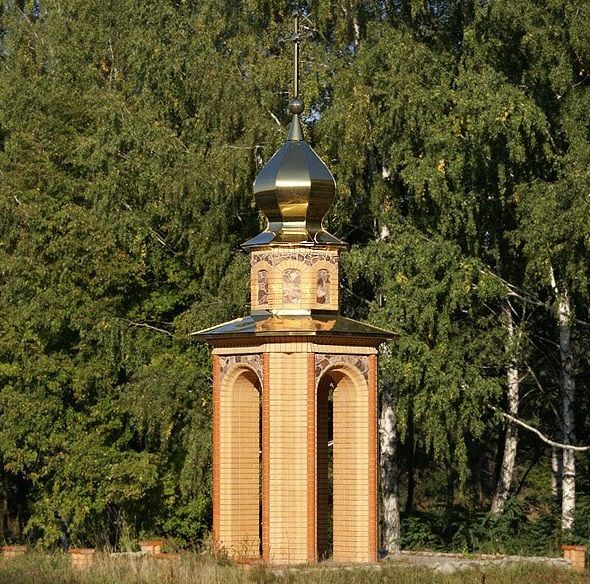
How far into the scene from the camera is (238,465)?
71.7 feet

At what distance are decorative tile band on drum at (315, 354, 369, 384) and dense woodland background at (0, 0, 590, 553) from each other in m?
5.49

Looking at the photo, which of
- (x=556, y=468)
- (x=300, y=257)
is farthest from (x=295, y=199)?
(x=556, y=468)

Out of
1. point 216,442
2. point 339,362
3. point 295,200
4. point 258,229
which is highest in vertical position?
point 258,229

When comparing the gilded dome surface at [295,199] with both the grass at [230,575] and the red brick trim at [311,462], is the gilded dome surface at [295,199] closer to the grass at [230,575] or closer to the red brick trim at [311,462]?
the red brick trim at [311,462]

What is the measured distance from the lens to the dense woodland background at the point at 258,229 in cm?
2736

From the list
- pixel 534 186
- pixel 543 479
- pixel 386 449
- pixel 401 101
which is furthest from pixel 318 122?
pixel 543 479

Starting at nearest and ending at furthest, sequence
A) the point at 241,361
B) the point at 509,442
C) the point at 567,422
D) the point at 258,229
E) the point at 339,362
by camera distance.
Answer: the point at 339,362, the point at 241,361, the point at 567,422, the point at 258,229, the point at 509,442

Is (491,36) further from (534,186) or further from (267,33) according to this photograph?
(267,33)

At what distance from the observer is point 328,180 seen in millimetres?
21750

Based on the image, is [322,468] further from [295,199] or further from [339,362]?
[295,199]

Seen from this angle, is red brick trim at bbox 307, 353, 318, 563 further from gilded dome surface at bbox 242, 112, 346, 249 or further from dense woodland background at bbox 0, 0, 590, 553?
dense woodland background at bbox 0, 0, 590, 553

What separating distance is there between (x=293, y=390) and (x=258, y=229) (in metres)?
10.5

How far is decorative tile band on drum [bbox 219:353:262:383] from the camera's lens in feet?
69.3

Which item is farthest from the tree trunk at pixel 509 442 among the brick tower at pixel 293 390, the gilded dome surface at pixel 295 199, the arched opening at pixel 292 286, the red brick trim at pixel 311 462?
the red brick trim at pixel 311 462
